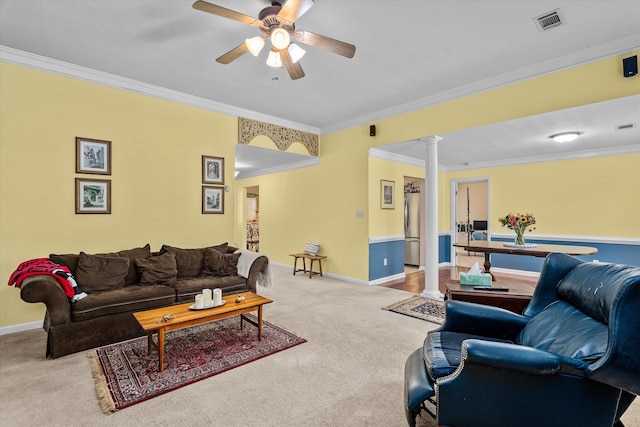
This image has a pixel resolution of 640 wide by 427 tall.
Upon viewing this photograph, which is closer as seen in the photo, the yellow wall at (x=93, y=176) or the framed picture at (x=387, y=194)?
the yellow wall at (x=93, y=176)

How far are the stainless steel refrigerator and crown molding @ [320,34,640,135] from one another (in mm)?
2809

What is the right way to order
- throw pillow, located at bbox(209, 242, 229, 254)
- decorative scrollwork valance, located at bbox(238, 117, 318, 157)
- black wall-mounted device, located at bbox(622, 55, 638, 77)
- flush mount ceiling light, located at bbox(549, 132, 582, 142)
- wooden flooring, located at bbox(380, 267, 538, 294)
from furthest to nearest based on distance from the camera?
wooden flooring, located at bbox(380, 267, 538, 294)
decorative scrollwork valance, located at bbox(238, 117, 318, 157)
flush mount ceiling light, located at bbox(549, 132, 582, 142)
throw pillow, located at bbox(209, 242, 229, 254)
black wall-mounted device, located at bbox(622, 55, 638, 77)

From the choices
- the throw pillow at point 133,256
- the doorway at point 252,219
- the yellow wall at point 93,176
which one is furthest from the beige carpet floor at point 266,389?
the doorway at point 252,219

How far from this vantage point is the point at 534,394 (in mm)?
1356

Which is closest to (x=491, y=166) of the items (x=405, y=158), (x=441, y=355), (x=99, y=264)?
(x=405, y=158)

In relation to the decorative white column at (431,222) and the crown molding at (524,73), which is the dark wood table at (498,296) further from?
the crown molding at (524,73)

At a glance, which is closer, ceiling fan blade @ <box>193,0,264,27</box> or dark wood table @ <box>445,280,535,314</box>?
ceiling fan blade @ <box>193,0,264,27</box>

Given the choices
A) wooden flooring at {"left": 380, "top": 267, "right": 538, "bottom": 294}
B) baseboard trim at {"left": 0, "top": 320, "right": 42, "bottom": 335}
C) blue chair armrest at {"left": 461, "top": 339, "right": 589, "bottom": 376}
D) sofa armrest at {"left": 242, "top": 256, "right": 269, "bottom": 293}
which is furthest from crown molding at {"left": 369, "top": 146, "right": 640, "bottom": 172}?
baseboard trim at {"left": 0, "top": 320, "right": 42, "bottom": 335}

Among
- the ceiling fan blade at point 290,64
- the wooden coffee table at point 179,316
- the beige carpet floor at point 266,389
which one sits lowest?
the beige carpet floor at point 266,389

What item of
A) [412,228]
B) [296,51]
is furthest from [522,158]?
[296,51]

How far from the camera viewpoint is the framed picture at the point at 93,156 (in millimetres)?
3564

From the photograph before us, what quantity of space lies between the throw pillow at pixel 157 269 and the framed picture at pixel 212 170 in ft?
4.47

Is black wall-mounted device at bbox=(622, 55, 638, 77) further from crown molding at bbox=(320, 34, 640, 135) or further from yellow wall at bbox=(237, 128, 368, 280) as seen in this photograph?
yellow wall at bbox=(237, 128, 368, 280)

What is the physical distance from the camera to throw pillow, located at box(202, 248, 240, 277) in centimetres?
397
